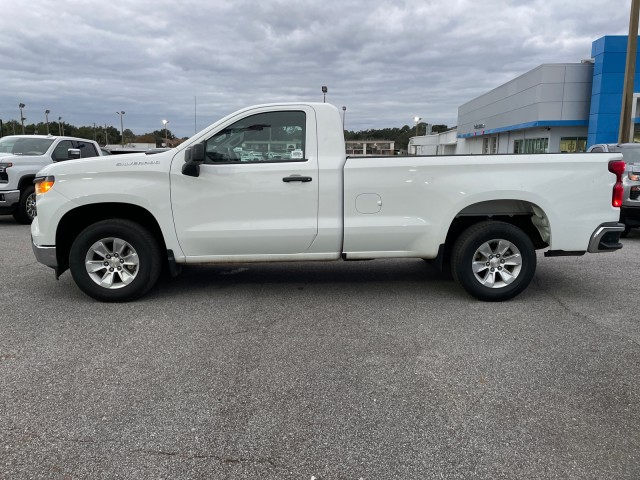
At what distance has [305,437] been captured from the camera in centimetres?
295

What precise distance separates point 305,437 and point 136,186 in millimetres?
3351

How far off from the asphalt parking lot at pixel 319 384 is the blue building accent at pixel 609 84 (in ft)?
87.5

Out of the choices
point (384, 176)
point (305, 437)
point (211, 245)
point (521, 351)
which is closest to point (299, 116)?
point (384, 176)

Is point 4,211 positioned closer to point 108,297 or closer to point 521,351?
point 108,297

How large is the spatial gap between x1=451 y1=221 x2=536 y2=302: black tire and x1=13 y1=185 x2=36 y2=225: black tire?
31.9 feet

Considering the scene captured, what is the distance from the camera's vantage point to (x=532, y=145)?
116 ft

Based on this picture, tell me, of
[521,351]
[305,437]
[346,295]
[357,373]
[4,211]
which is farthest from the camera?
[4,211]

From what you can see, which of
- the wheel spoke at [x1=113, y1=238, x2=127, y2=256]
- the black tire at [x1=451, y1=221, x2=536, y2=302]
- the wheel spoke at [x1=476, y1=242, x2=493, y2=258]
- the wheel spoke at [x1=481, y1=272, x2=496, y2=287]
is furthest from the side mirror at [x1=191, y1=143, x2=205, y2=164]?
the wheel spoke at [x1=481, y1=272, x2=496, y2=287]

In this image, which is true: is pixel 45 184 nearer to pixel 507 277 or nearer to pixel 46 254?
pixel 46 254

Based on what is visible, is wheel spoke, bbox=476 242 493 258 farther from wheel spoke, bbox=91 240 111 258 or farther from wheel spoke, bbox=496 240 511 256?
wheel spoke, bbox=91 240 111 258

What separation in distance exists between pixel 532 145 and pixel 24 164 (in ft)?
106

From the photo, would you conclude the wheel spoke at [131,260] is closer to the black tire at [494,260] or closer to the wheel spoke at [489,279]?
the black tire at [494,260]

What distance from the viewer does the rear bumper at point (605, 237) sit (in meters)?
5.41

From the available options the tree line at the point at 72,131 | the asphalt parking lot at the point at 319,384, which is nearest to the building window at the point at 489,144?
the asphalt parking lot at the point at 319,384
